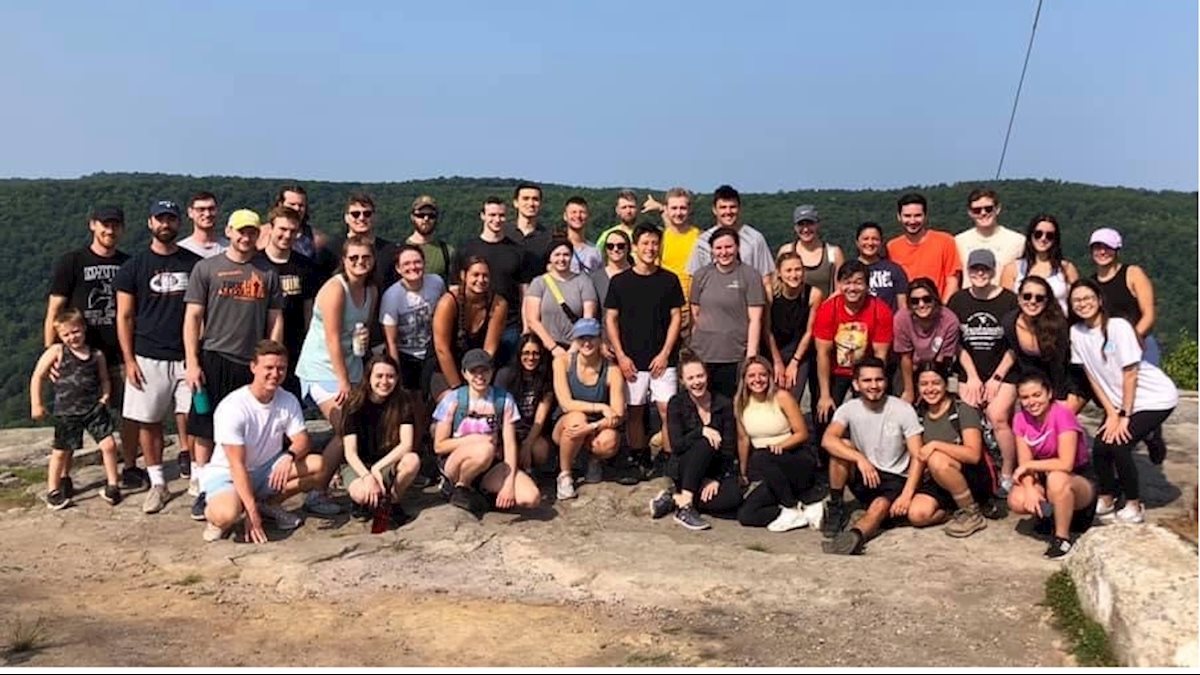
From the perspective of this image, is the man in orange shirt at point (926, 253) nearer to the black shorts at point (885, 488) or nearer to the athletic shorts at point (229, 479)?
the black shorts at point (885, 488)

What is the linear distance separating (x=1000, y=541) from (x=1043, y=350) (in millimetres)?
1205

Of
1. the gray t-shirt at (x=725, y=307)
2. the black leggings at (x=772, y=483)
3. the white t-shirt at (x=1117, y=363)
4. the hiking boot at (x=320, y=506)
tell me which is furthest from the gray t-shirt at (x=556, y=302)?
the white t-shirt at (x=1117, y=363)

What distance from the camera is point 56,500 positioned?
23.0 ft

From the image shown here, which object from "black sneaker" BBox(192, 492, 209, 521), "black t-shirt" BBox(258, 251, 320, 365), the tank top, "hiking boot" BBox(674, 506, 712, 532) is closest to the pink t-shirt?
"hiking boot" BBox(674, 506, 712, 532)

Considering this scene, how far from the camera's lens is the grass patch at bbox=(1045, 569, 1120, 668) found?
432 centimetres

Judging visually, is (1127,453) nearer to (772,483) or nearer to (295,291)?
(772,483)

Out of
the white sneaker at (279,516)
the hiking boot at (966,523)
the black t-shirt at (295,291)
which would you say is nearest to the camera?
the hiking boot at (966,523)

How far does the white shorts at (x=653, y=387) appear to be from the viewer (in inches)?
279

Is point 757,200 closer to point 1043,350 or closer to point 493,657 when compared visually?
point 1043,350

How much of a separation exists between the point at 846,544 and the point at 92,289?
496 cm

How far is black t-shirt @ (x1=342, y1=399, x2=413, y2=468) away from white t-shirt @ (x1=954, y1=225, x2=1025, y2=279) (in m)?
3.91

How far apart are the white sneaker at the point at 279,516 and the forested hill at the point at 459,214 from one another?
21.7 m

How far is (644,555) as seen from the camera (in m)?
5.86

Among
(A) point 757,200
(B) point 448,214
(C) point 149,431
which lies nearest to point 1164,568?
(C) point 149,431
